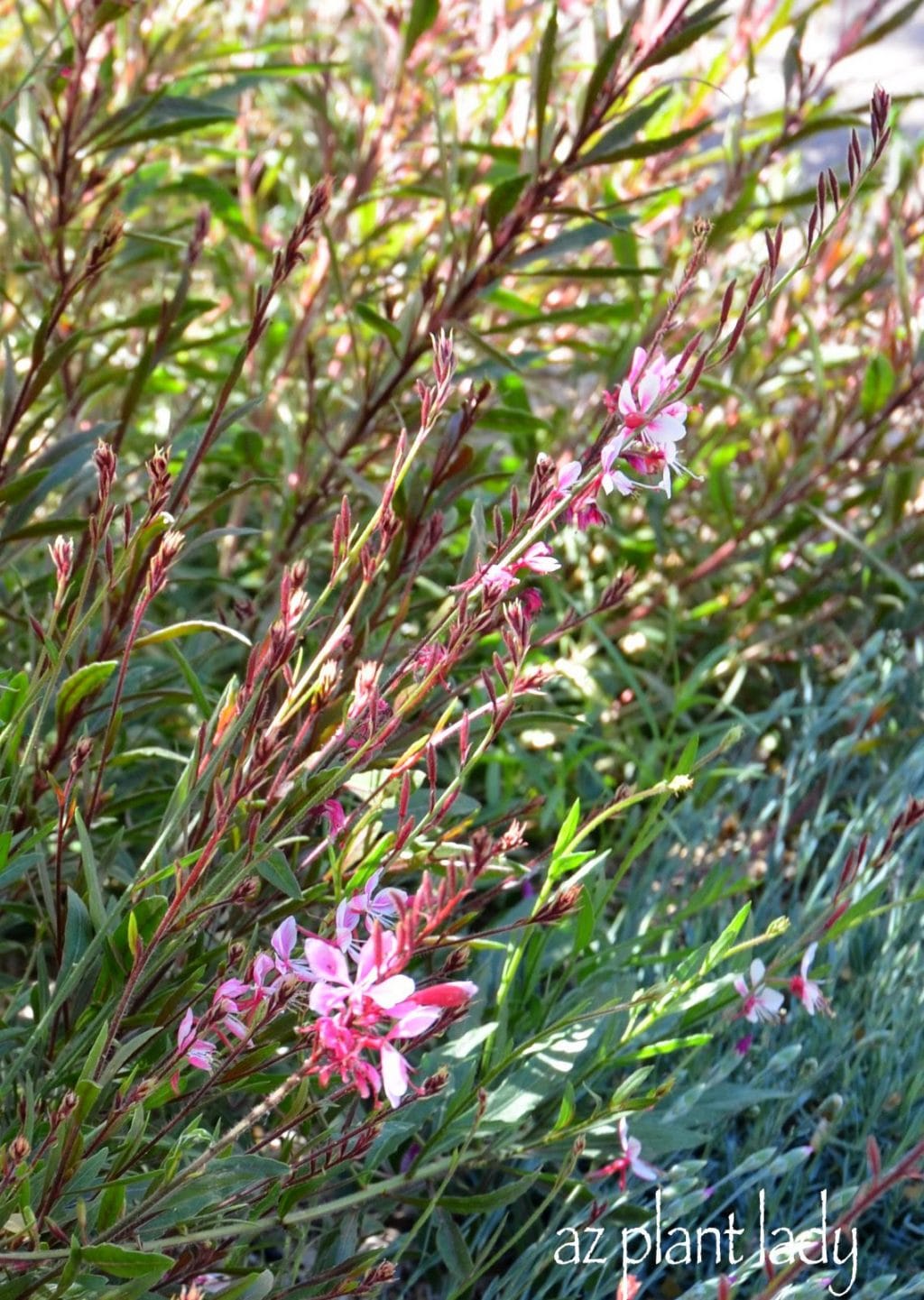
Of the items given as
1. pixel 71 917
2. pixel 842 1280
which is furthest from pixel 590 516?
pixel 842 1280

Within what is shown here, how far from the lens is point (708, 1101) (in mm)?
1525

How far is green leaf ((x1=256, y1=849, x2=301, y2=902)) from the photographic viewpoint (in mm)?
1137

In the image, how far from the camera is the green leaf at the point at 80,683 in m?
1.07

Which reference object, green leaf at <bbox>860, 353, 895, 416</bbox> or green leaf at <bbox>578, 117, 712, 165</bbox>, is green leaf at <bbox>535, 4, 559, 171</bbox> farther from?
green leaf at <bbox>860, 353, 895, 416</bbox>

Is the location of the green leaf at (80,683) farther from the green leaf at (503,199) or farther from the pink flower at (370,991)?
the green leaf at (503,199)

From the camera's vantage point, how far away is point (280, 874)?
1.14m

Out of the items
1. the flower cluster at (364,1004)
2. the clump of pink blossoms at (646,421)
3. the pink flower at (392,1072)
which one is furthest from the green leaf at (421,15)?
the pink flower at (392,1072)

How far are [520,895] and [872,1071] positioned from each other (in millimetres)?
527

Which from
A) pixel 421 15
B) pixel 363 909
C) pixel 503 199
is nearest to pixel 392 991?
pixel 363 909

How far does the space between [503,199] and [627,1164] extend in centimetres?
110

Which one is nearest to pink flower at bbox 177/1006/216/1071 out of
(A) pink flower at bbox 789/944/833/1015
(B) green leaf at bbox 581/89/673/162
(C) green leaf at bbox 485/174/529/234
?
(A) pink flower at bbox 789/944/833/1015

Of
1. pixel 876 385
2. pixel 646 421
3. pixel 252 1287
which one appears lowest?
pixel 252 1287

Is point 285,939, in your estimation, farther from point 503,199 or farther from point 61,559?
point 503,199

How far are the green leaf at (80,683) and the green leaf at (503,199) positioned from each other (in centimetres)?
82
